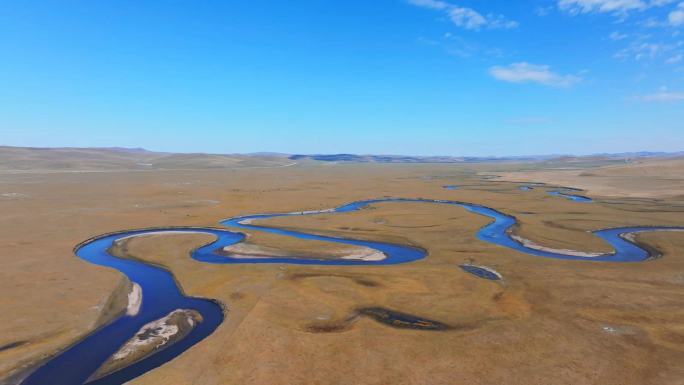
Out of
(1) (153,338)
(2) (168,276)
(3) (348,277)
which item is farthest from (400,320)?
(2) (168,276)

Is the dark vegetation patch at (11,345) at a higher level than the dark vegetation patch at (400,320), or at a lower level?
lower

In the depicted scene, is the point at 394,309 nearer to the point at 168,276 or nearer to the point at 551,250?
the point at 168,276

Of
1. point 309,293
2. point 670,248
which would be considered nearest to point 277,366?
point 309,293

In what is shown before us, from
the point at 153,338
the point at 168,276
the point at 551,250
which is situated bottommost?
the point at 168,276

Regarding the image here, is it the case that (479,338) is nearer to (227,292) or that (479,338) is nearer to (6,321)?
(227,292)

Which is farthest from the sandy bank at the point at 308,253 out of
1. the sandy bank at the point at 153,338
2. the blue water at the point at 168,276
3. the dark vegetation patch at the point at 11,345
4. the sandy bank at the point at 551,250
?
the dark vegetation patch at the point at 11,345

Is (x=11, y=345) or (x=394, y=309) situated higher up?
(x=394, y=309)

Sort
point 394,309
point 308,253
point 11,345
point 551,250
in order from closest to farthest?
1. point 11,345
2. point 394,309
3. point 308,253
4. point 551,250

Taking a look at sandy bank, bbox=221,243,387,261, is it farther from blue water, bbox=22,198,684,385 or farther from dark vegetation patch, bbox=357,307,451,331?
dark vegetation patch, bbox=357,307,451,331

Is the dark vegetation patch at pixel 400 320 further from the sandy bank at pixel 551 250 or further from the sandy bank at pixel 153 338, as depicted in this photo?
the sandy bank at pixel 551 250
